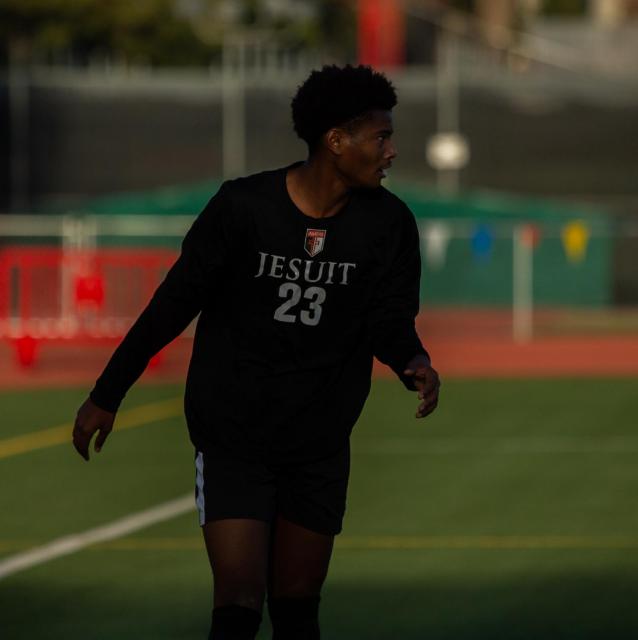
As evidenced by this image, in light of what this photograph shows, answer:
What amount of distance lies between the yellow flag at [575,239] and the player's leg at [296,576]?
25397 millimetres

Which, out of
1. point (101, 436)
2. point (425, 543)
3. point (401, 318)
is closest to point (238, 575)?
point (101, 436)

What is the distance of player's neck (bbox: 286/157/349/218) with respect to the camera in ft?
19.9

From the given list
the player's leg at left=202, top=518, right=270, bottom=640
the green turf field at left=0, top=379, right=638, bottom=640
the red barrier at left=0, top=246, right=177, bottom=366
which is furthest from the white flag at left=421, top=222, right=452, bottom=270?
the player's leg at left=202, top=518, right=270, bottom=640

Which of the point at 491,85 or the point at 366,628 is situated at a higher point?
the point at 491,85

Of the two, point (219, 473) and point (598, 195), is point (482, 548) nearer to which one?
point (219, 473)

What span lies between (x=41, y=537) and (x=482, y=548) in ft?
7.44

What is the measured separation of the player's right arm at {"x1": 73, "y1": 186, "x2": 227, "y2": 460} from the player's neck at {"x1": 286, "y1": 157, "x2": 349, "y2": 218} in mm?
226

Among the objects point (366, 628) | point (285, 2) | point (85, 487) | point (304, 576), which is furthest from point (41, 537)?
point (285, 2)

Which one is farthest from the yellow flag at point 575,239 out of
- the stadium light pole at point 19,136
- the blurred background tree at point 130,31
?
the blurred background tree at point 130,31

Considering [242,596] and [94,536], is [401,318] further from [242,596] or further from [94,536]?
[94,536]

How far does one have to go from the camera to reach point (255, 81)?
124 feet

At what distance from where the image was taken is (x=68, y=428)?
17.2m

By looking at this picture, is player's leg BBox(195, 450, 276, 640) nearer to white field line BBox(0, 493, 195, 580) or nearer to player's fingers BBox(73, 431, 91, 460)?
player's fingers BBox(73, 431, 91, 460)

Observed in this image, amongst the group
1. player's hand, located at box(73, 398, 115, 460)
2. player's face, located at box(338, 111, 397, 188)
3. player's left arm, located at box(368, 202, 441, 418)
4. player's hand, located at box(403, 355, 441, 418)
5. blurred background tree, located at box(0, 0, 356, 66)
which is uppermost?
blurred background tree, located at box(0, 0, 356, 66)
